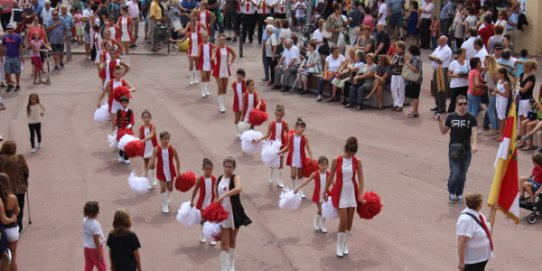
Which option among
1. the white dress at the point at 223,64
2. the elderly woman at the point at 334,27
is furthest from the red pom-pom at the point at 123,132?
the elderly woman at the point at 334,27

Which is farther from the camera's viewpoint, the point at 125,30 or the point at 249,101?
the point at 125,30

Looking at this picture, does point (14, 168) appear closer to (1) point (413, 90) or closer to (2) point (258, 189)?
(2) point (258, 189)

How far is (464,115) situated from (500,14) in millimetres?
12209

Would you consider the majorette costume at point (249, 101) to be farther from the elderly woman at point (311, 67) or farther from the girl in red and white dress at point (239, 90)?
the elderly woman at point (311, 67)

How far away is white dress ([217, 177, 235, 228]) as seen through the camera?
1262 centimetres

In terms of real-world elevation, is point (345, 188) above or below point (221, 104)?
above

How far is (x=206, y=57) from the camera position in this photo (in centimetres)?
2470

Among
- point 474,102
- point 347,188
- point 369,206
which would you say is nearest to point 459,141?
point 369,206

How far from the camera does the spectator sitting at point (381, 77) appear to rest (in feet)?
74.9

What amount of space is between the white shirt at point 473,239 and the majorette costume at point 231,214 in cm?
330

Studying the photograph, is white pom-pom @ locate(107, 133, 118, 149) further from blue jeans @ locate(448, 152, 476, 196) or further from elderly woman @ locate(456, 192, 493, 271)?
elderly woman @ locate(456, 192, 493, 271)

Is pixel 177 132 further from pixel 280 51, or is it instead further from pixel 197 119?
pixel 280 51

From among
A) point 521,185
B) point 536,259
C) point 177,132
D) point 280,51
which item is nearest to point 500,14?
point 280,51

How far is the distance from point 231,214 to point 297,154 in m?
3.50
